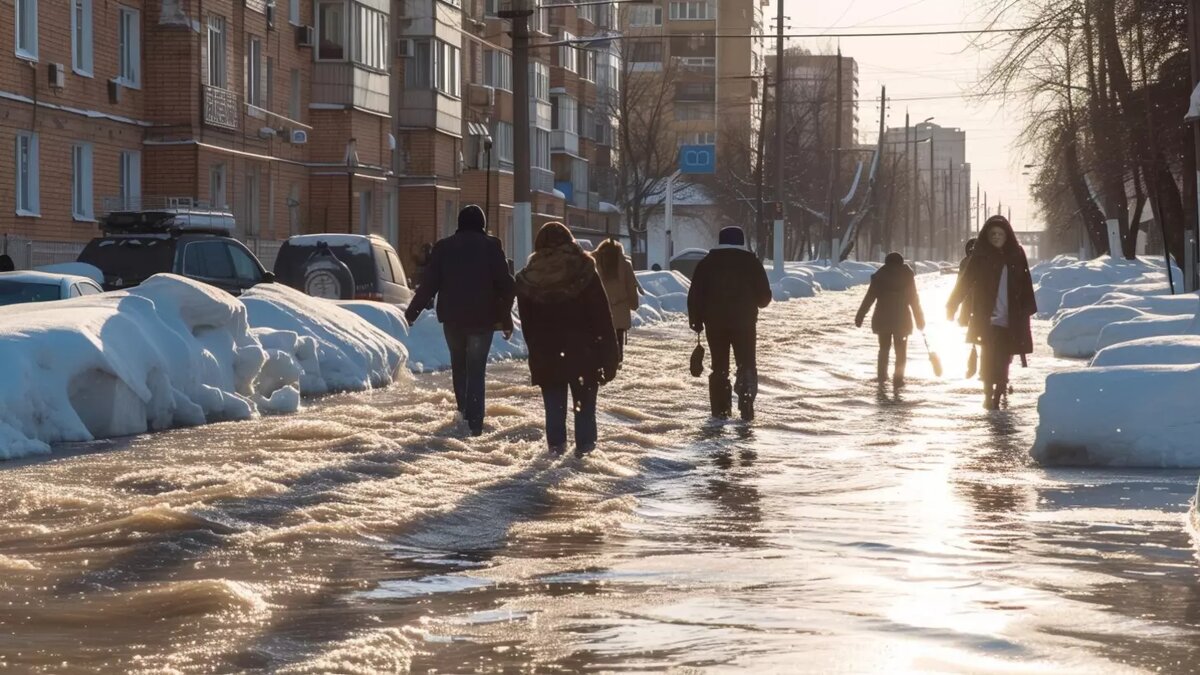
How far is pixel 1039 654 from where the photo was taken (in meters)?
6.77

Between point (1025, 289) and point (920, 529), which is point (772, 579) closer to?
point (920, 529)

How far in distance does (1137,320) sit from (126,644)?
18549 mm

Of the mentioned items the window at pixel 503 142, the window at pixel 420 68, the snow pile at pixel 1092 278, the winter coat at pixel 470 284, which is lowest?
the snow pile at pixel 1092 278

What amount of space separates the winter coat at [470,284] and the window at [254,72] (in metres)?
32.0

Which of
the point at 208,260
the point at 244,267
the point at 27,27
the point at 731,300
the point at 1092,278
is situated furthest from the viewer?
the point at 1092,278

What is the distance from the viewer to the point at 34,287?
19.4 meters

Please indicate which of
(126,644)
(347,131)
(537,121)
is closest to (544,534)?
(126,644)

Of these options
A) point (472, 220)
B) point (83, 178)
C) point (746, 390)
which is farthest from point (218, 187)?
point (472, 220)

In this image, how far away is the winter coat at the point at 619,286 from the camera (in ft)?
68.5

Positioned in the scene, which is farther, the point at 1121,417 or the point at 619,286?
the point at 619,286

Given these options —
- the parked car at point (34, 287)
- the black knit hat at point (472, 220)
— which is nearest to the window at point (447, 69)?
the parked car at point (34, 287)

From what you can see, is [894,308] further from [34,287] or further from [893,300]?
[34,287]

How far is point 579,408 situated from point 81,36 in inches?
1043

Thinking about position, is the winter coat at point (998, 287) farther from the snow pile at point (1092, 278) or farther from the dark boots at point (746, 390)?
the snow pile at point (1092, 278)
